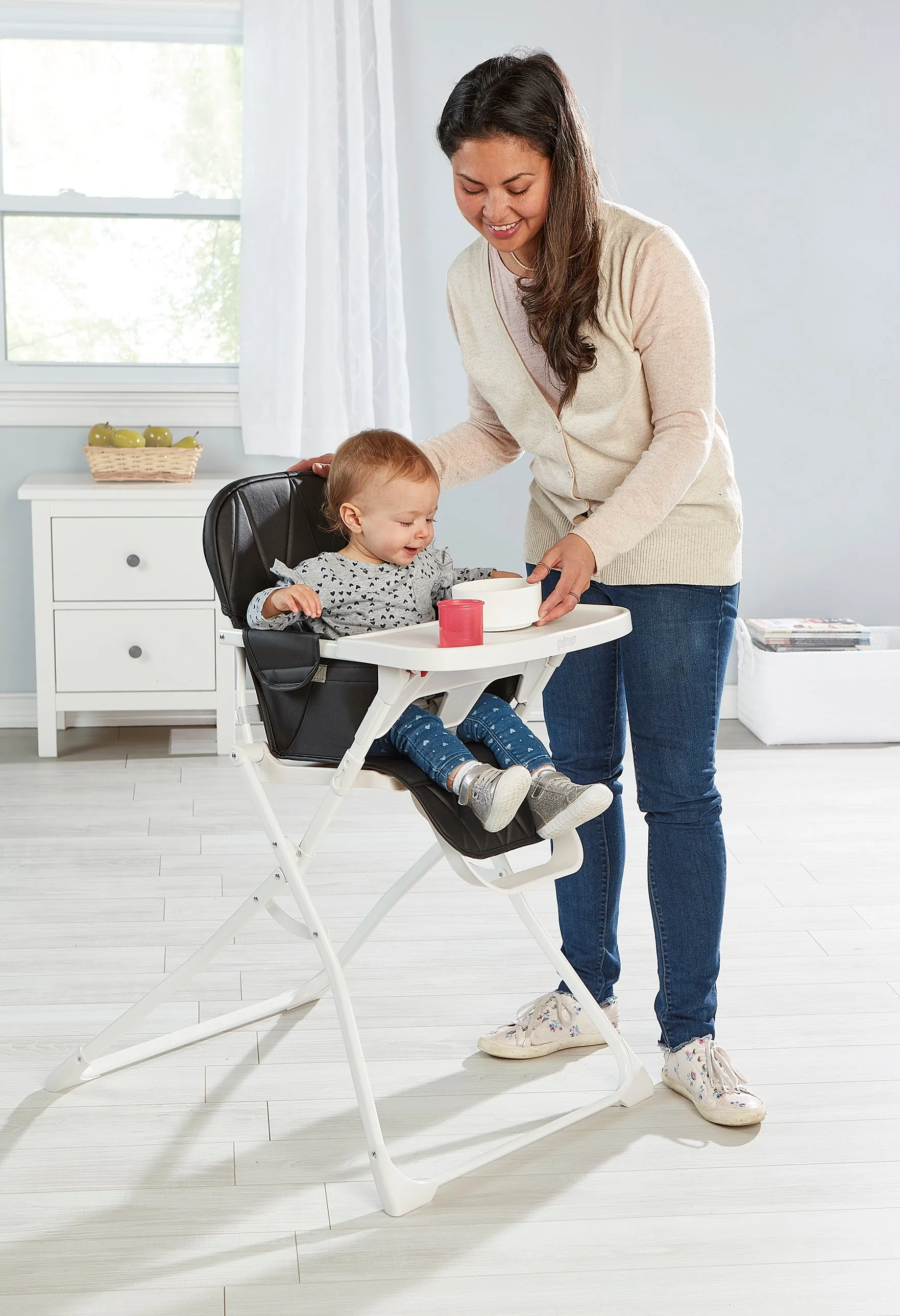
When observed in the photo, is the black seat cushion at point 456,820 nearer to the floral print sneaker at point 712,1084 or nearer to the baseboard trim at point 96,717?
the floral print sneaker at point 712,1084

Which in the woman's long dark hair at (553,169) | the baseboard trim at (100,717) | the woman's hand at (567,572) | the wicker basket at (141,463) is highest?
the woman's long dark hair at (553,169)

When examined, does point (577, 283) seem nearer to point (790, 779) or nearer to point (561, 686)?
point (561, 686)

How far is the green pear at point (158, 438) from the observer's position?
3514 mm

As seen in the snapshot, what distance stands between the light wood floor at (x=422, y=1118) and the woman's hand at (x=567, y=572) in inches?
29.0

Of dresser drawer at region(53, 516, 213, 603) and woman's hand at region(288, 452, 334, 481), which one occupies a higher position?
woman's hand at region(288, 452, 334, 481)

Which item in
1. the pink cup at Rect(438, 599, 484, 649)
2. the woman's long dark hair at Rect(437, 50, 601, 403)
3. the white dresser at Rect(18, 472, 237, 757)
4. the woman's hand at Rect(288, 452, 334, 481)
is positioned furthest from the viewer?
the white dresser at Rect(18, 472, 237, 757)

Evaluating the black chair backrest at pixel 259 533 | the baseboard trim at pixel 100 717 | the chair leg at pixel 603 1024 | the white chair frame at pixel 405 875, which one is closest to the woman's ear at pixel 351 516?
the black chair backrest at pixel 259 533

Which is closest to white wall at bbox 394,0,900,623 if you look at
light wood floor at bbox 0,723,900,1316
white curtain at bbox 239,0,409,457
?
white curtain at bbox 239,0,409,457

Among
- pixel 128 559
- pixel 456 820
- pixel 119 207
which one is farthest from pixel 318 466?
pixel 119 207

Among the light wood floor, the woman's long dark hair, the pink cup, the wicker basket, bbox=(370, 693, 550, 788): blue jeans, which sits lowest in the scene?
the light wood floor

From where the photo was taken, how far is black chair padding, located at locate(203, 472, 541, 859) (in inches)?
64.0

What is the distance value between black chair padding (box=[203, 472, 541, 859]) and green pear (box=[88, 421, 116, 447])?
5.80 feet

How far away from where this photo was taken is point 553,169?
5.32 ft

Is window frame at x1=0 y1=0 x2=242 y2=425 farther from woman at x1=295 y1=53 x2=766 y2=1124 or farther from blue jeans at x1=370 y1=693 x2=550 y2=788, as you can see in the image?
blue jeans at x1=370 y1=693 x2=550 y2=788
